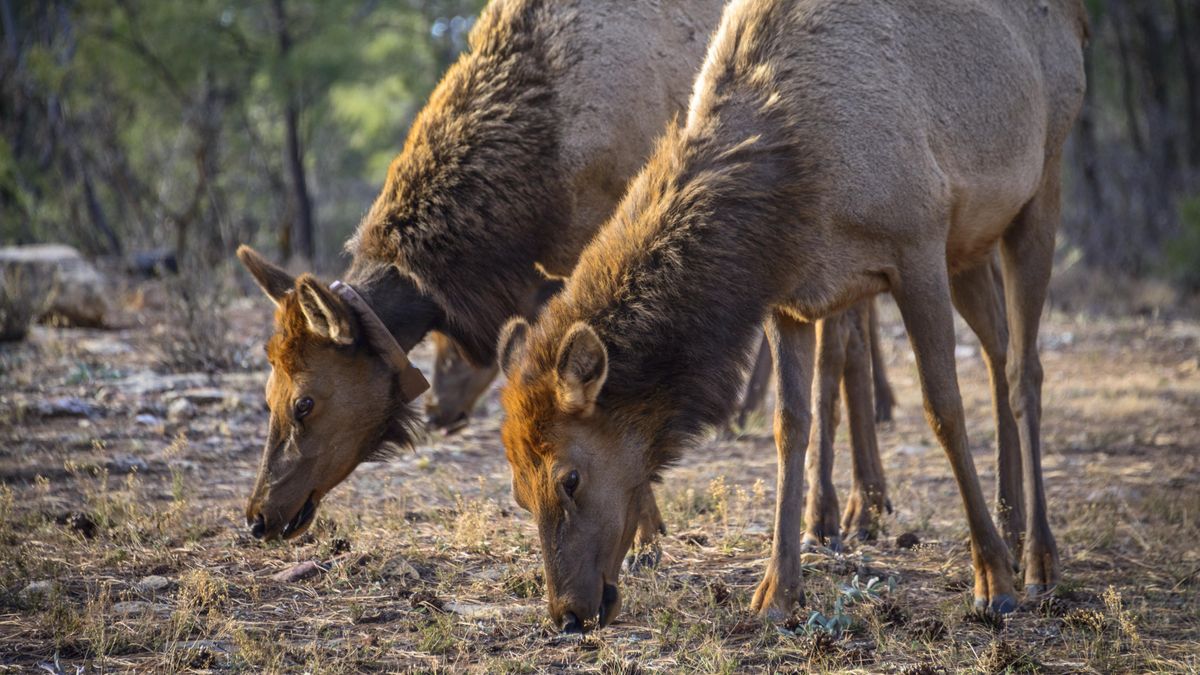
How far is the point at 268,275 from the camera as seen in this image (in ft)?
20.2

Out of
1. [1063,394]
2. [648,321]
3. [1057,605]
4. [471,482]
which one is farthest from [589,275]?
[1063,394]

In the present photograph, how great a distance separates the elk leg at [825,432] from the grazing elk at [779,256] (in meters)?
0.71

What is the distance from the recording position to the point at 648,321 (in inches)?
187

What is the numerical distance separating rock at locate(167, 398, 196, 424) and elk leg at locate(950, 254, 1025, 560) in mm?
5257

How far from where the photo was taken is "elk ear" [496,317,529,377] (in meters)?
4.88

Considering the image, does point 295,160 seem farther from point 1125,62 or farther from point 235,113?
point 1125,62

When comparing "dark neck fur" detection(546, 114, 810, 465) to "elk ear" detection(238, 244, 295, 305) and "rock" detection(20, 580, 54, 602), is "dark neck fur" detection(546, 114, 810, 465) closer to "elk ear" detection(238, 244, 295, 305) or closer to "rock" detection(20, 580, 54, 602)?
"elk ear" detection(238, 244, 295, 305)

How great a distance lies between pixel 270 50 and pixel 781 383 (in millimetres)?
16017

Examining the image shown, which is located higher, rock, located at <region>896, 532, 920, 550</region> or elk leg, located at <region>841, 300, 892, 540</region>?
elk leg, located at <region>841, 300, 892, 540</region>

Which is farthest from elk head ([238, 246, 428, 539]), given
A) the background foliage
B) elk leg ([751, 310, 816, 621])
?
the background foliage

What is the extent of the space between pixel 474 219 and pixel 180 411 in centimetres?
353

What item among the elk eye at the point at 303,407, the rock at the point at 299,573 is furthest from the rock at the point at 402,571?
the elk eye at the point at 303,407

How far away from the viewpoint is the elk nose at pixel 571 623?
4.55 metres

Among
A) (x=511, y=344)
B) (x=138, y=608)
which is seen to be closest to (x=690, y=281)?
(x=511, y=344)
